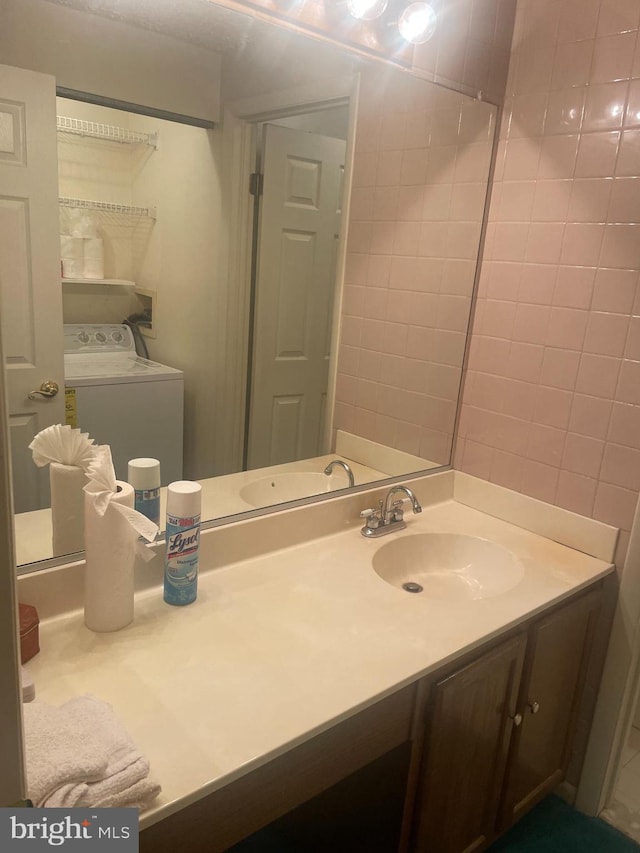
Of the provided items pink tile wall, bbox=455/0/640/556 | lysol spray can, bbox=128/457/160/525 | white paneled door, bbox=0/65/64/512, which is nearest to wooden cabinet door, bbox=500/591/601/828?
pink tile wall, bbox=455/0/640/556

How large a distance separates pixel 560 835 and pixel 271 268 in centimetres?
166

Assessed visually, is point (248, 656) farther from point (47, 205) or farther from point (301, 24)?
point (301, 24)

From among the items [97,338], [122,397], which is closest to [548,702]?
[122,397]

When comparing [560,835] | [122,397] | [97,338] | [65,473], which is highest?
[97,338]

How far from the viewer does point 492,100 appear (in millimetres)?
1697

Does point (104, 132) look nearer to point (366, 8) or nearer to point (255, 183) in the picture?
point (255, 183)

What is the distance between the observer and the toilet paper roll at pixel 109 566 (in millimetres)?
1075

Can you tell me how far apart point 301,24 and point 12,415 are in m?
0.99

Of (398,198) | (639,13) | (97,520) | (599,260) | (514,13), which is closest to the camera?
(97,520)

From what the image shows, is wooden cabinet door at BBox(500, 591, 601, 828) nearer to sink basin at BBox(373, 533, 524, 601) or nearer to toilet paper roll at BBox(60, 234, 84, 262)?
sink basin at BBox(373, 533, 524, 601)

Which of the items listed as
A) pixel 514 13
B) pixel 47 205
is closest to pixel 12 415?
pixel 47 205

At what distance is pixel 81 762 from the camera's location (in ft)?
2.50

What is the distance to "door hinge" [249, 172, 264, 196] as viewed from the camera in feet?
4.75

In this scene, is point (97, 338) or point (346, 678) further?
point (97, 338)
